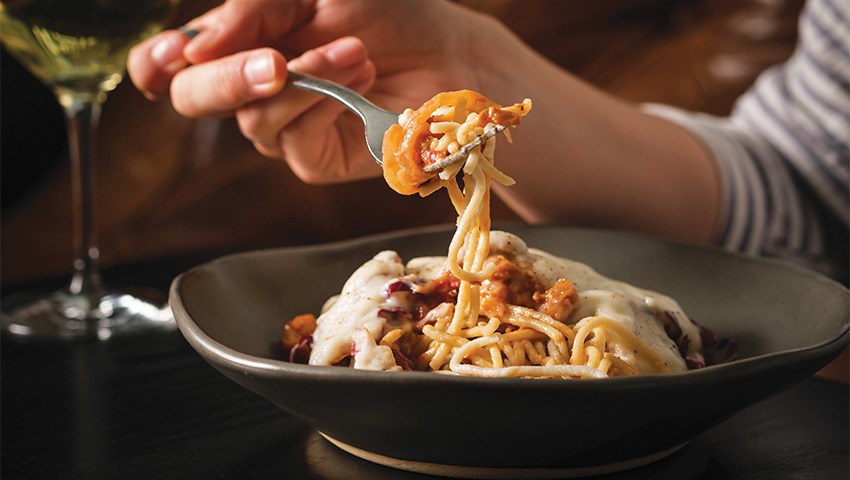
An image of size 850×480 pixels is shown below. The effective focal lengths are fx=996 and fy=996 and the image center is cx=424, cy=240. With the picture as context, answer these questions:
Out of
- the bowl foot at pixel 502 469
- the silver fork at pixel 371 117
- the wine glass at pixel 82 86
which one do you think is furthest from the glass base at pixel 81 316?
the bowl foot at pixel 502 469

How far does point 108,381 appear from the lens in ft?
2.96

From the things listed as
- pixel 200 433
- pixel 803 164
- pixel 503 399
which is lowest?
→ pixel 803 164

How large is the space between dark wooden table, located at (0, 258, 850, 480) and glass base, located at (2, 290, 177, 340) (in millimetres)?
88

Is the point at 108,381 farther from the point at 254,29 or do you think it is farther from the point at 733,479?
the point at 733,479

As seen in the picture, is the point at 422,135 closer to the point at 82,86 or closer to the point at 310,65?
the point at 310,65

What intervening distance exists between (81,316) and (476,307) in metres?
0.56

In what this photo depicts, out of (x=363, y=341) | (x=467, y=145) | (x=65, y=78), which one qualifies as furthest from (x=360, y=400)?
(x=65, y=78)

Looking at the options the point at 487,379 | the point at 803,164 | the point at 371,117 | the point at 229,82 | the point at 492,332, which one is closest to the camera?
the point at 487,379

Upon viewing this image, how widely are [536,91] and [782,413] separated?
631mm

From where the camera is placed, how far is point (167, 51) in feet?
3.47

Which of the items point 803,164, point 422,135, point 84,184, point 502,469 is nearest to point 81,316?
point 84,184

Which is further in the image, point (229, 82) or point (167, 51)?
point (167, 51)

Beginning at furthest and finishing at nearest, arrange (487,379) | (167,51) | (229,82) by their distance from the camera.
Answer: (167,51) → (229,82) → (487,379)

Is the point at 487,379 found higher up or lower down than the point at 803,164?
higher up
